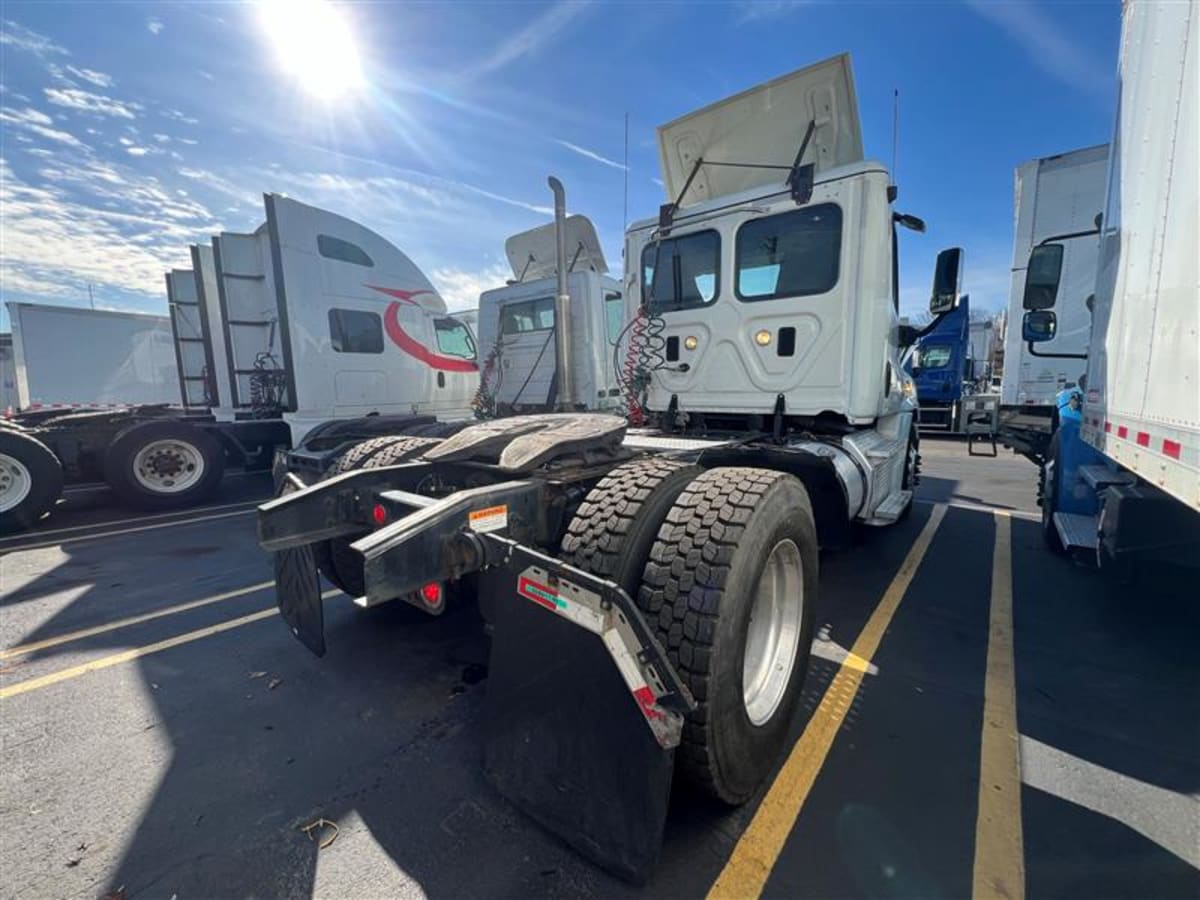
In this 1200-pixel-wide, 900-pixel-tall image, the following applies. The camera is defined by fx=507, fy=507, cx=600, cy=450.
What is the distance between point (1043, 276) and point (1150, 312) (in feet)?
8.45

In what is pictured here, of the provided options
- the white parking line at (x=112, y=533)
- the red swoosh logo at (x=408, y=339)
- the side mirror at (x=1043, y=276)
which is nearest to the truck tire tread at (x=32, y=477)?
the white parking line at (x=112, y=533)

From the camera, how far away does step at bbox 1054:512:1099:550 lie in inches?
146

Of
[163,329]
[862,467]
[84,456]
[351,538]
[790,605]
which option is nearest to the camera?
[790,605]

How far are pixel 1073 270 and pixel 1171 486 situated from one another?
25.2ft

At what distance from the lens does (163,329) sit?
45.4 ft

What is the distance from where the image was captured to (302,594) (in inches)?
96.1

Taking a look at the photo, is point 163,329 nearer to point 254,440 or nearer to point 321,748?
point 254,440

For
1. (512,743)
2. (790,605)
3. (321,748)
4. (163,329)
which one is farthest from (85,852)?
(163,329)

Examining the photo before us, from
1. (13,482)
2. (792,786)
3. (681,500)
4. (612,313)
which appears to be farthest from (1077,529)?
(13,482)

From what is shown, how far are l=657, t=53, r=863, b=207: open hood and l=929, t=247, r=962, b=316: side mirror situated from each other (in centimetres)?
104

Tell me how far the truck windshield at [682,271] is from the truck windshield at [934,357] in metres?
14.3

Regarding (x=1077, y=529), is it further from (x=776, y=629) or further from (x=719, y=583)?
(x=719, y=583)

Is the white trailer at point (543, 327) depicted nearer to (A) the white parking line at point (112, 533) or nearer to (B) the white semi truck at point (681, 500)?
(B) the white semi truck at point (681, 500)

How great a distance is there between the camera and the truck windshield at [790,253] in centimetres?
365
